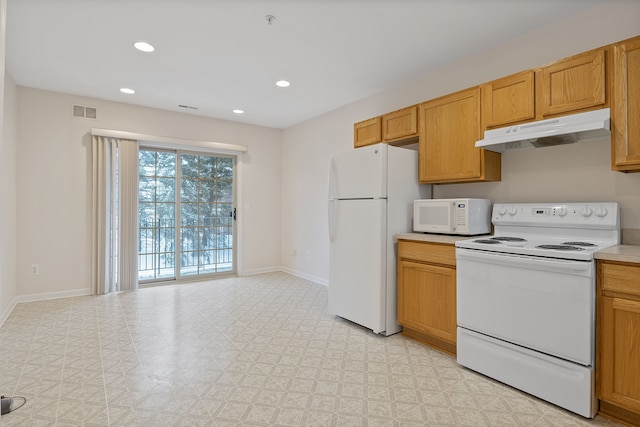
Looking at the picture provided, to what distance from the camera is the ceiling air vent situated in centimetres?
400

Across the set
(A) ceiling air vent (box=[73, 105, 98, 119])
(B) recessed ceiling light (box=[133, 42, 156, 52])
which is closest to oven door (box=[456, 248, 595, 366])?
(B) recessed ceiling light (box=[133, 42, 156, 52])

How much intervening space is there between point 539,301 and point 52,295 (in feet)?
16.1

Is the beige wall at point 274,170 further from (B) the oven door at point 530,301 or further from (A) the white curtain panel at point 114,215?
(B) the oven door at point 530,301

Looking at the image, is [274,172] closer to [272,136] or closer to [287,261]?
[272,136]

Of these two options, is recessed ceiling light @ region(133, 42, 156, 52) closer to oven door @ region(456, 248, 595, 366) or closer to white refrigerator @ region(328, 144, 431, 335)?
white refrigerator @ region(328, 144, 431, 335)

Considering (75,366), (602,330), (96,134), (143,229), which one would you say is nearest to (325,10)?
(602,330)

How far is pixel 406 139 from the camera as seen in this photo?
3193mm

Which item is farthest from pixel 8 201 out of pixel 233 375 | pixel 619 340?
pixel 619 340

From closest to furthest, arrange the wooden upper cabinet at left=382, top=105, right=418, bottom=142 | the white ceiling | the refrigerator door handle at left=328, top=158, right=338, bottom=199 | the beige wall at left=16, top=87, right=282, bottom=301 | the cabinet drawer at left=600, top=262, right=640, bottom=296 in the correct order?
the cabinet drawer at left=600, top=262, right=640, bottom=296
the white ceiling
the wooden upper cabinet at left=382, top=105, right=418, bottom=142
the refrigerator door handle at left=328, top=158, right=338, bottom=199
the beige wall at left=16, top=87, right=282, bottom=301

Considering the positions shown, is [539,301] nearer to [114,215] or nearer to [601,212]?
[601,212]

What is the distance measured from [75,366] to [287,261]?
11.6ft

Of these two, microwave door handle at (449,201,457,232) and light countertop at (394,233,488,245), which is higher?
microwave door handle at (449,201,457,232)

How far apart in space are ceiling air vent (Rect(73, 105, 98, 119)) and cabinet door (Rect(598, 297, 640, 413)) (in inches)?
207

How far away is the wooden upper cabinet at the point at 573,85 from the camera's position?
6.45 ft
